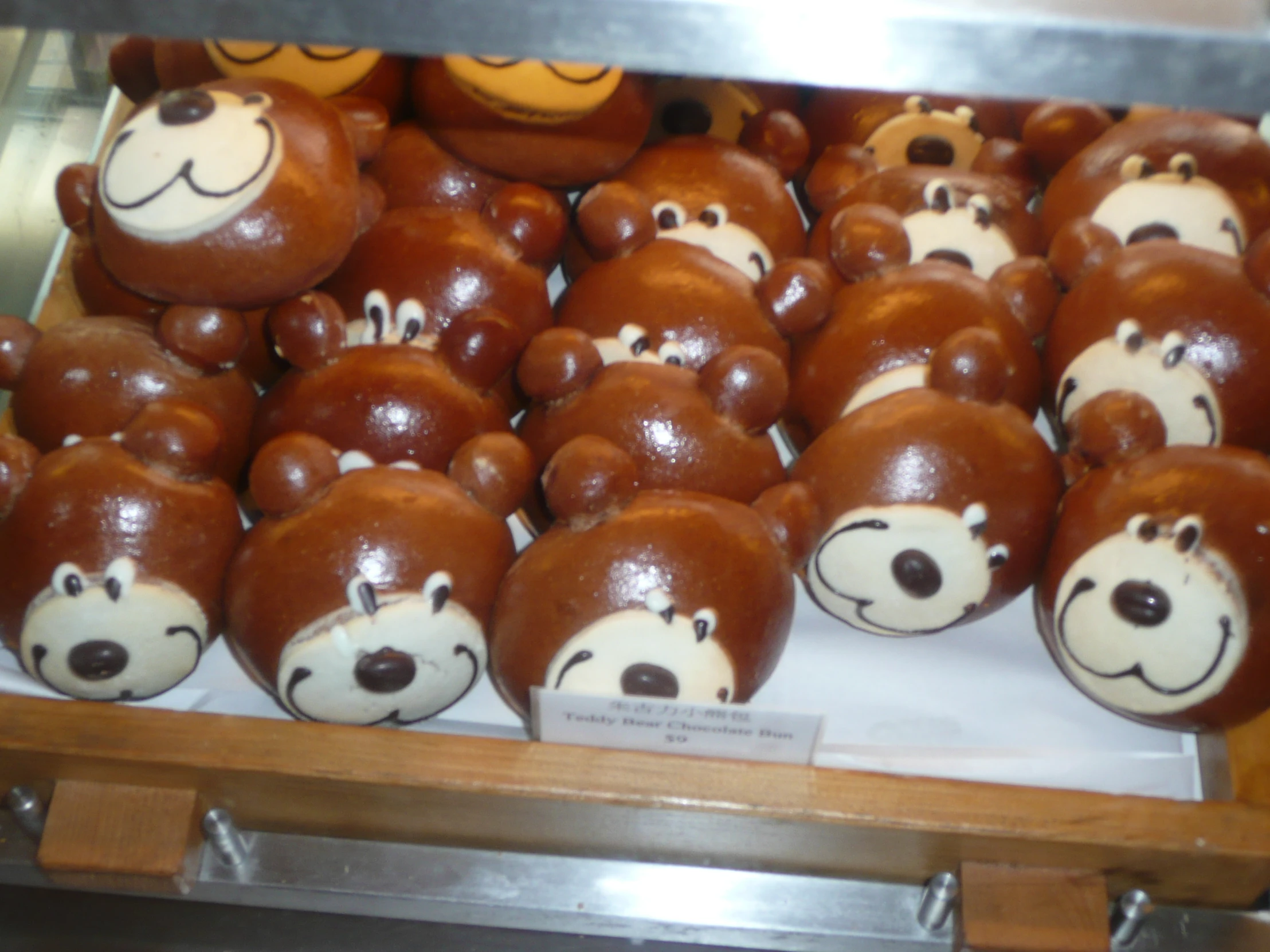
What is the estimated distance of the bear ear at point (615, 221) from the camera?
3.24 ft

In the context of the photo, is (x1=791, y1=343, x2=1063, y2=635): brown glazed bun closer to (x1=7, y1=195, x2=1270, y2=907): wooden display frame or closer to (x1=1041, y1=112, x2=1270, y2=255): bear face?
(x1=7, y1=195, x2=1270, y2=907): wooden display frame

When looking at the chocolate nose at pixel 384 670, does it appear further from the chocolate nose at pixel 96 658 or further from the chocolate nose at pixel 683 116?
the chocolate nose at pixel 683 116

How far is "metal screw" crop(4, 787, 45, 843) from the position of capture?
80 centimetres

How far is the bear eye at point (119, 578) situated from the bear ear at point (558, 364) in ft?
1.01

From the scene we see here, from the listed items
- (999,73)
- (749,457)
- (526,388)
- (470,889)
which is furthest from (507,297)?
(999,73)

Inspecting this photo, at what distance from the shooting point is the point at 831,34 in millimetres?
385

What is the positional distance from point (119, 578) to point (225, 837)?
0.19m

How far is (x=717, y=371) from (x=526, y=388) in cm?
15

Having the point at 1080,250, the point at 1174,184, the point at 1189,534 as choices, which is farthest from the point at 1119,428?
the point at 1174,184

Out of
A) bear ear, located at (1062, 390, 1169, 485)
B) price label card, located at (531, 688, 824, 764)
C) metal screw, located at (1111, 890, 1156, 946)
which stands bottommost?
metal screw, located at (1111, 890, 1156, 946)

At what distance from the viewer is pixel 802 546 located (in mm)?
845

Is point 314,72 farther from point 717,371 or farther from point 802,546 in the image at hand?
point 802,546

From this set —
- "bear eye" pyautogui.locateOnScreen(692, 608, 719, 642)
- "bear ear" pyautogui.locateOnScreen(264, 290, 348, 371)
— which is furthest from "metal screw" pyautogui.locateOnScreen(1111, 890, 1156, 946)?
"bear ear" pyautogui.locateOnScreen(264, 290, 348, 371)

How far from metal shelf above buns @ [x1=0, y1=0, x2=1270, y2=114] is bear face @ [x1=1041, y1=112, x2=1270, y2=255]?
0.69 metres
